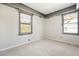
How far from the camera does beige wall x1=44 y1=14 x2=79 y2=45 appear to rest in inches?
185

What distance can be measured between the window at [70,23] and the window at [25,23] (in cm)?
234

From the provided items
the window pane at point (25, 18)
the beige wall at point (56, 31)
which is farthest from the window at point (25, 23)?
the beige wall at point (56, 31)

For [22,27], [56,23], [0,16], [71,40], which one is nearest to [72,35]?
[71,40]

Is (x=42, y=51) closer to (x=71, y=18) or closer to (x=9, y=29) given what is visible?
(x=9, y=29)

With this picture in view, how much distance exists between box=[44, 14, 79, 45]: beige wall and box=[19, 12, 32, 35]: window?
191 cm

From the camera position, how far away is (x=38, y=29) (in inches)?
239

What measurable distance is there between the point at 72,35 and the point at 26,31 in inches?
111

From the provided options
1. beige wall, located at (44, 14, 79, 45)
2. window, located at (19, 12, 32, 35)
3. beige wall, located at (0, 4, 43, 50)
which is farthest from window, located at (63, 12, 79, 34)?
beige wall, located at (0, 4, 43, 50)

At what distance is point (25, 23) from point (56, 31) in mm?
2415

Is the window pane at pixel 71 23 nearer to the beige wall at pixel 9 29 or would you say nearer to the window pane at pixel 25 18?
the window pane at pixel 25 18

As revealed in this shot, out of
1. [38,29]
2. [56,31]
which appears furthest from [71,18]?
[38,29]

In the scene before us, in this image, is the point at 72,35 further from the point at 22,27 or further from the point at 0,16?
the point at 0,16

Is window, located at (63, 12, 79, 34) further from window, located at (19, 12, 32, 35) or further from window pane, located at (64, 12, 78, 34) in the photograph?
window, located at (19, 12, 32, 35)

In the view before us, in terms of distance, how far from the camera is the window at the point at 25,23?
4.44 meters
